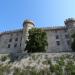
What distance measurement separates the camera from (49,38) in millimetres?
60625

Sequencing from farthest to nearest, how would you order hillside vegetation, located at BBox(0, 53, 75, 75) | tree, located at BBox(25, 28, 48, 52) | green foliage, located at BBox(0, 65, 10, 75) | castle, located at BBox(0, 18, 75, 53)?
castle, located at BBox(0, 18, 75, 53), tree, located at BBox(25, 28, 48, 52), green foliage, located at BBox(0, 65, 10, 75), hillside vegetation, located at BBox(0, 53, 75, 75)

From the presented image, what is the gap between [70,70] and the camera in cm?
3531

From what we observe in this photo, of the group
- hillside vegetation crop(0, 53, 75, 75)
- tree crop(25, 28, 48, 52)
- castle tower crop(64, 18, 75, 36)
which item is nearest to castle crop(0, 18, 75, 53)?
castle tower crop(64, 18, 75, 36)

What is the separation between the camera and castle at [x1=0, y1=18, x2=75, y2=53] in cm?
5756

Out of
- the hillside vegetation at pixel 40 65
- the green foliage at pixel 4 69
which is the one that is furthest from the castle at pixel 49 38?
the green foliage at pixel 4 69

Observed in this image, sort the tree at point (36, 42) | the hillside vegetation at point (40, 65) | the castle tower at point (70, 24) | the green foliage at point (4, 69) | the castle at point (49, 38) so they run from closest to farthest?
the hillside vegetation at point (40, 65) < the green foliage at point (4, 69) < the tree at point (36, 42) < the castle at point (49, 38) < the castle tower at point (70, 24)

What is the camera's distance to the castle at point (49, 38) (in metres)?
57.6

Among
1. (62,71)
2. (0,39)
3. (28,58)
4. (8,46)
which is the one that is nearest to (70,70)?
(62,71)

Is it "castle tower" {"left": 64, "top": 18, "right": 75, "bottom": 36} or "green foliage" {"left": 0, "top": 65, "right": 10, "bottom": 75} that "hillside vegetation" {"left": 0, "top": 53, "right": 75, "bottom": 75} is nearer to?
"green foliage" {"left": 0, "top": 65, "right": 10, "bottom": 75}

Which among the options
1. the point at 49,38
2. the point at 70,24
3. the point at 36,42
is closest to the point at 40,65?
the point at 36,42

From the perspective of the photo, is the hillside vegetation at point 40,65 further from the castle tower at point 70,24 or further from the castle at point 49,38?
the castle tower at point 70,24

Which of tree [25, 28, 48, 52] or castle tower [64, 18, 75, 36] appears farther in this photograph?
castle tower [64, 18, 75, 36]

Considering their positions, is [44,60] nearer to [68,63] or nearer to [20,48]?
[68,63]

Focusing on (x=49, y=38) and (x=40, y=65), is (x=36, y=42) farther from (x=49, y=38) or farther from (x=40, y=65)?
(x=49, y=38)
